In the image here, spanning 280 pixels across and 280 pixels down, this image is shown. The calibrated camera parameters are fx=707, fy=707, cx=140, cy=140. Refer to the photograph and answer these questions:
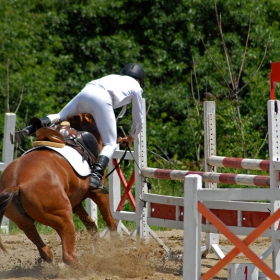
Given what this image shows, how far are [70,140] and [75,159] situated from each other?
29 cm

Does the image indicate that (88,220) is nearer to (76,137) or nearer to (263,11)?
(76,137)

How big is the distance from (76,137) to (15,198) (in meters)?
1.06

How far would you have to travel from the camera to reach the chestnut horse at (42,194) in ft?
18.7

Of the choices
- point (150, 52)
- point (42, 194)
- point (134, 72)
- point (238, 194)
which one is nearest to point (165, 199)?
point (134, 72)

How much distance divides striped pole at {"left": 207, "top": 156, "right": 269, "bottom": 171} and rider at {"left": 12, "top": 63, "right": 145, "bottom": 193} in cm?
88

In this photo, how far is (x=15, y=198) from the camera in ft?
18.8

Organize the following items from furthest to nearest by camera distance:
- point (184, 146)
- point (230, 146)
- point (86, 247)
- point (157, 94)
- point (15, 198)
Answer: point (157, 94)
point (184, 146)
point (230, 146)
point (86, 247)
point (15, 198)

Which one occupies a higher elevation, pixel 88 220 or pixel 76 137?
pixel 76 137

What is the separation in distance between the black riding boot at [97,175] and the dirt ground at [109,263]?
584 millimetres

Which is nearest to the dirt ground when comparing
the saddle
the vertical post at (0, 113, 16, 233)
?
the saddle

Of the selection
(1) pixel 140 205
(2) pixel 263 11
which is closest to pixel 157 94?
(2) pixel 263 11

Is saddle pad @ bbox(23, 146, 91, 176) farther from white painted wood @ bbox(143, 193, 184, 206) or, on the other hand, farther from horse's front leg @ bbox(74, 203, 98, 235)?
white painted wood @ bbox(143, 193, 184, 206)

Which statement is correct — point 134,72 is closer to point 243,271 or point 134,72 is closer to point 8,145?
point 8,145

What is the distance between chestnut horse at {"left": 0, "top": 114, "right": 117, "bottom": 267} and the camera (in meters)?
5.69
